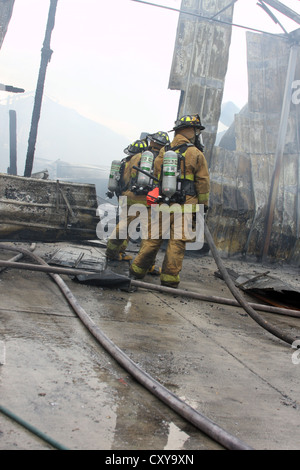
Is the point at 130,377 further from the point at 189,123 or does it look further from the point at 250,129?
the point at 250,129

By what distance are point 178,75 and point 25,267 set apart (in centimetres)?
610

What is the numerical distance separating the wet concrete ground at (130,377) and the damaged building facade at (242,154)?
14.7 ft

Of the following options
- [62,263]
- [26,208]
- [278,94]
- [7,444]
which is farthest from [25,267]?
[278,94]

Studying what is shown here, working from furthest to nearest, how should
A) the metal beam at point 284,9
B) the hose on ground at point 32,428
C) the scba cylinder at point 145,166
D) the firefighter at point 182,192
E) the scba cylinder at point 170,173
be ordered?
the metal beam at point 284,9, the scba cylinder at point 145,166, the firefighter at point 182,192, the scba cylinder at point 170,173, the hose on ground at point 32,428

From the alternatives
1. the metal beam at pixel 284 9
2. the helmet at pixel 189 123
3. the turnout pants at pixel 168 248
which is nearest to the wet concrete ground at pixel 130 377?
the turnout pants at pixel 168 248

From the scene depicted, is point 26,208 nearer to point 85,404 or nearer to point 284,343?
point 284,343

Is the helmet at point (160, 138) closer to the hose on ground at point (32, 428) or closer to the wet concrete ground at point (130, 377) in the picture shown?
the wet concrete ground at point (130, 377)

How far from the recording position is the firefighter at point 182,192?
5.13m

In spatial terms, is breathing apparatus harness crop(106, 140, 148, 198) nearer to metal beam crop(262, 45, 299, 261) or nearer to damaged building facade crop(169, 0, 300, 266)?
damaged building facade crop(169, 0, 300, 266)

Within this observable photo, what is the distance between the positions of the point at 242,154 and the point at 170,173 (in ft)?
15.4

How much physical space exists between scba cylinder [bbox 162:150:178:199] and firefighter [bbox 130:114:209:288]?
18 cm

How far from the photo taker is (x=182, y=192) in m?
5.16

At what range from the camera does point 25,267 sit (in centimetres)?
431

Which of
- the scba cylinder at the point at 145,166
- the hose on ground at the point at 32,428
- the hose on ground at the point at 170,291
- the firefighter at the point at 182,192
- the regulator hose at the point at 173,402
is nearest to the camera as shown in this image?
the hose on ground at the point at 32,428
